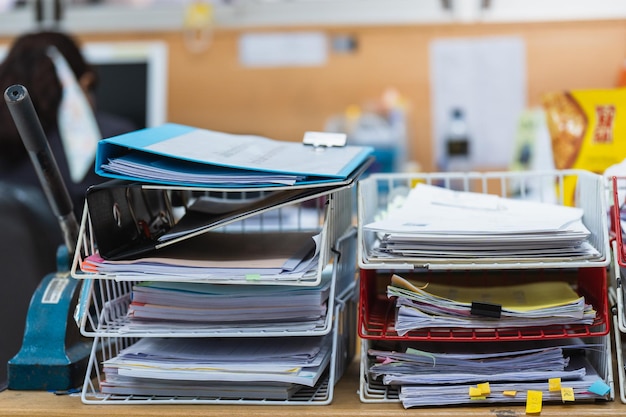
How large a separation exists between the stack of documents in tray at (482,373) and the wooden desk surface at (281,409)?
13 millimetres

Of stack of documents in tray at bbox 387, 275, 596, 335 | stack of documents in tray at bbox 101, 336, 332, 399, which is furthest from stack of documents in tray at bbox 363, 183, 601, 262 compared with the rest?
stack of documents in tray at bbox 101, 336, 332, 399

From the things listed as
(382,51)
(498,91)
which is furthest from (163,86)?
(498,91)

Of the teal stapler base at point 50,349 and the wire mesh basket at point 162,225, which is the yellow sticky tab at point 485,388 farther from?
the teal stapler base at point 50,349

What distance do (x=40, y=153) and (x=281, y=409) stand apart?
407mm

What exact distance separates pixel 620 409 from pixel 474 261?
22 cm

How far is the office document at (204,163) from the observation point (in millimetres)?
813

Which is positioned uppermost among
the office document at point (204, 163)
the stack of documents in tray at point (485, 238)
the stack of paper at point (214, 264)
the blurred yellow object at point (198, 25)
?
the blurred yellow object at point (198, 25)

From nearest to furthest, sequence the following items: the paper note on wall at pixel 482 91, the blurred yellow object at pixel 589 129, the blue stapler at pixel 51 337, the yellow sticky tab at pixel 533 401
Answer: the yellow sticky tab at pixel 533 401 → the blue stapler at pixel 51 337 → the blurred yellow object at pixel 589 129 → the paper note on wall at pixel 482 91

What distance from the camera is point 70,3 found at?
9.34 ft

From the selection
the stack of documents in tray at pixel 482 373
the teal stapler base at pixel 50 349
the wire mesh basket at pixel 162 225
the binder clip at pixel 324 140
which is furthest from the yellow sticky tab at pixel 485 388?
the teal stapler base at pixel 50 349

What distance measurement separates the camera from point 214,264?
2.75ft

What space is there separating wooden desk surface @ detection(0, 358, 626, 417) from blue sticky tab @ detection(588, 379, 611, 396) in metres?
0.02

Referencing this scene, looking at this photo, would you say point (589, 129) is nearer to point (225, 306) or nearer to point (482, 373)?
point (482, 373)

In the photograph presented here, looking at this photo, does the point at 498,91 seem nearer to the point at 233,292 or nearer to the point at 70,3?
the point at 70,3
